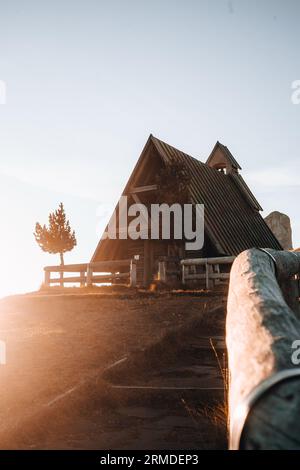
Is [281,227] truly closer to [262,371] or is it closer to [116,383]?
[116,383]

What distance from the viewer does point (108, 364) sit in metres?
5.17

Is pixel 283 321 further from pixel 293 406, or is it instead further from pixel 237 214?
pixel 237 214

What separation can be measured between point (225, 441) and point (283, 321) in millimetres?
1780

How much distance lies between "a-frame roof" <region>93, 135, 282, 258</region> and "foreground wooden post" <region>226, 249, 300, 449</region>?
1374 cm

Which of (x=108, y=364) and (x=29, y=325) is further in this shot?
(x=29, y=325)

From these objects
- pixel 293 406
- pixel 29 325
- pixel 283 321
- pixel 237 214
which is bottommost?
pixel 29 325

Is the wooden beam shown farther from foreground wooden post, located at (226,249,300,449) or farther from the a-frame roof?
foreground wooden post, located at (226,249,300,449)

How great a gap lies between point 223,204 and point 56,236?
814 inches

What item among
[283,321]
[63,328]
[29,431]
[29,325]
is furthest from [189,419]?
[29,325]

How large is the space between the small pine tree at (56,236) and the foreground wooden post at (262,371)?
1390 inches

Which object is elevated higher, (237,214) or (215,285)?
(237,214)

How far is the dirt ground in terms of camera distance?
3281mm

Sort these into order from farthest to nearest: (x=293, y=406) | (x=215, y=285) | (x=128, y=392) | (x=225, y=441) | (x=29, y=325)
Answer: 1. (x=215, y=285)
2. (x=29, y=325)
3. (x=128, y=392)
4. (x=225, y=441)
5. (x=293, y=406)

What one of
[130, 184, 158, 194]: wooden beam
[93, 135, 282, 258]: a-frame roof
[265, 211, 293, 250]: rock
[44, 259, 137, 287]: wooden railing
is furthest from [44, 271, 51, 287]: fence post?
[265, 211, 293, 250]: rock
